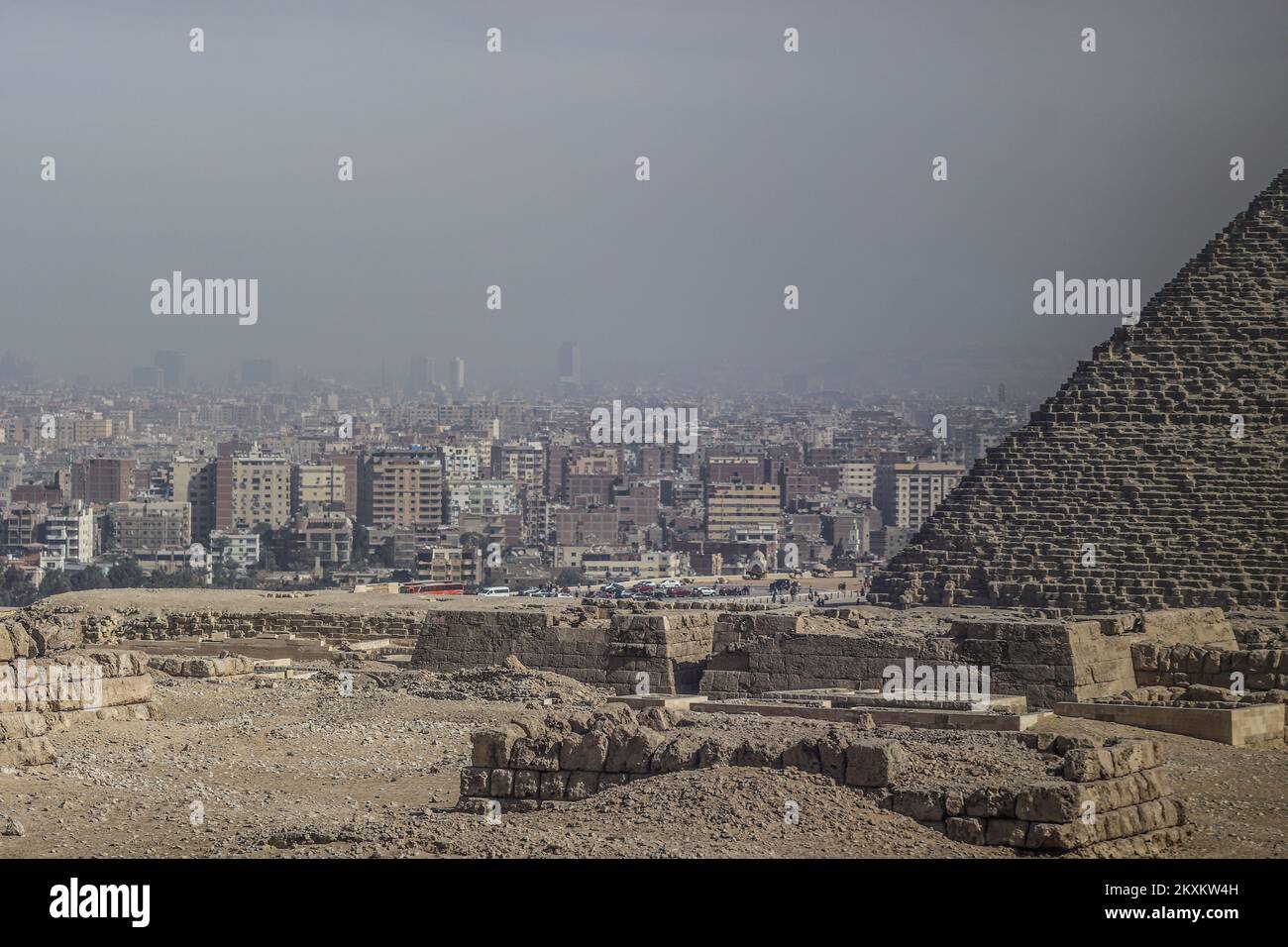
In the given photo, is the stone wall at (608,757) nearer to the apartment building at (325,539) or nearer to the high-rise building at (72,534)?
the high-rise building at (72,534)

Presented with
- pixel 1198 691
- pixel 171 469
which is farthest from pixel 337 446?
pixel 1198 691

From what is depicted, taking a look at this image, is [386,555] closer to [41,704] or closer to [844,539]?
[844,539]

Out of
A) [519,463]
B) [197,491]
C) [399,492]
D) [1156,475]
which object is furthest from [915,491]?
[1156,475]

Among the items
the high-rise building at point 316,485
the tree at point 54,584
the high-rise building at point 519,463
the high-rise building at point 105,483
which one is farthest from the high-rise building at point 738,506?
the tree at point 54,584

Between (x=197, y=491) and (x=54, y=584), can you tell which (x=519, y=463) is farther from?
(x=54, y=584)

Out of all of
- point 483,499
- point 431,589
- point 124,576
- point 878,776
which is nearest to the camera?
point 878,776

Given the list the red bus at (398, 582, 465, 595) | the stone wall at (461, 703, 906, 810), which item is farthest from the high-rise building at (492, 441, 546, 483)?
the stone wall at (461, 703, 906, 810)
